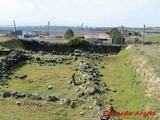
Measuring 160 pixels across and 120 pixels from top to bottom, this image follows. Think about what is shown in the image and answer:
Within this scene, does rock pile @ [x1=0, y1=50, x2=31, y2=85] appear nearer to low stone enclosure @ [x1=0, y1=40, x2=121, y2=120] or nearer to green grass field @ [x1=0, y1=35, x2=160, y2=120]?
low stone enclosure @ [x1=0, y1=40, x2=121, y2=120]

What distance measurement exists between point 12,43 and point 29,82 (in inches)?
821

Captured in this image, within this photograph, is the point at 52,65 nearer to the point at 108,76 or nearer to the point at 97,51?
the point at 108,76

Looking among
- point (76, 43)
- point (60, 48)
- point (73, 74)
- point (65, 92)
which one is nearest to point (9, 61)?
point (73, 74)

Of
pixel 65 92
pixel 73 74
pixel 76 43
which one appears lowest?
pixel 65 92

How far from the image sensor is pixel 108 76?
2877 centimetres

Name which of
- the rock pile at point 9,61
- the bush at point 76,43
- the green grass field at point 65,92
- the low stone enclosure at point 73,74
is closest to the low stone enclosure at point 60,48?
the low stone enclosure at point 73,74

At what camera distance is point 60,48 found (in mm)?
47469

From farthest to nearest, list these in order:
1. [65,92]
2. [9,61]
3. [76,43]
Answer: [76,43] → [9,61] → [65,92]


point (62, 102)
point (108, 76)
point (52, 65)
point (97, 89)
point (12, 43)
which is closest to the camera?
point (62, 102)

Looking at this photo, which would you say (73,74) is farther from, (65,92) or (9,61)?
(9,61)

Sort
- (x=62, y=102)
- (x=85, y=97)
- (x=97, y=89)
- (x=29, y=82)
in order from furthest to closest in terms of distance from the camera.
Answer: (x=29, y=82) → (x=97, y=89) → (x=85, y=97) → (x=62, y=102)

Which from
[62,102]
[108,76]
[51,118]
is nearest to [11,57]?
[108,76]

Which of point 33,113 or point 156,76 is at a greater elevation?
point 156,76

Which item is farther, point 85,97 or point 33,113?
point 85,97
